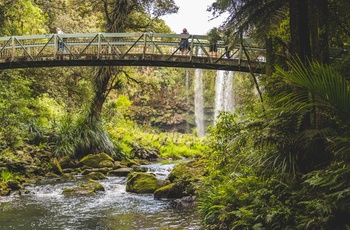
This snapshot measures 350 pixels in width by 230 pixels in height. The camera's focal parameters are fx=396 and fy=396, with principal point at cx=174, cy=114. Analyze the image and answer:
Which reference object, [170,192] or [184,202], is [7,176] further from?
[184,202]

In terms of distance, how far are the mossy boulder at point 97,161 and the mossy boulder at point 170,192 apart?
237 inches

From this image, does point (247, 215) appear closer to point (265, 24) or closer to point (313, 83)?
point (313, 83)

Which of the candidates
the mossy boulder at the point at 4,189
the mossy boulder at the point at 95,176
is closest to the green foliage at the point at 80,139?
the mossy boulder at the point at 95,176

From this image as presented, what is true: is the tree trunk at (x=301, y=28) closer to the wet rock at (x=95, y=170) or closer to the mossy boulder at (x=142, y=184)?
the mossy boulder at (x=142, y=184)

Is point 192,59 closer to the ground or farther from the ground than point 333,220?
farther from the ground

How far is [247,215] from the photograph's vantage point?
5.17 metres

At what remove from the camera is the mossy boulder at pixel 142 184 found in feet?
34.8

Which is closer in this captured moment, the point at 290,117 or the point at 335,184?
the point at 335,184

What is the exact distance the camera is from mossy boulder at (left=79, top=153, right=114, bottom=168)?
15329 mm

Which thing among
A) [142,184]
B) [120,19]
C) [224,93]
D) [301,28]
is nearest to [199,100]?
[224,93]

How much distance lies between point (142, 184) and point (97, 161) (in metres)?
5.27

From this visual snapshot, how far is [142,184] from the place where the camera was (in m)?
10.8

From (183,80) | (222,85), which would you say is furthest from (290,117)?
(183,80)

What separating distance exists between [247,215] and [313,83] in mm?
2287
